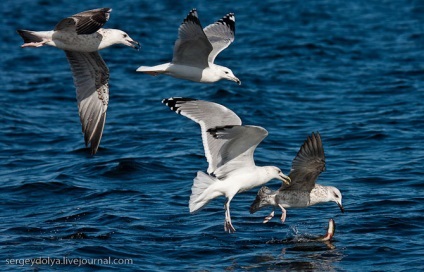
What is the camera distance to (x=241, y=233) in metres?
10.5

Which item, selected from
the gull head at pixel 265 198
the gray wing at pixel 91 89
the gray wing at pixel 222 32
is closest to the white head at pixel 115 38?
the gray wing at pixel 91 89

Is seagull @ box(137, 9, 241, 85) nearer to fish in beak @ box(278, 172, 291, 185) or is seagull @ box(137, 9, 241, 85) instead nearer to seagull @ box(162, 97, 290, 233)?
seagull @ box(162, 97, 290, 233)

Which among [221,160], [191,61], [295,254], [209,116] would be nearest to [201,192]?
[221,160]

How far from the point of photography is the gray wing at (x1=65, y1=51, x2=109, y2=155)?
38.6ft

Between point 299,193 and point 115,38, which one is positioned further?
point 115,38

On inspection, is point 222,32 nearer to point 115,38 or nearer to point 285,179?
point 115,38

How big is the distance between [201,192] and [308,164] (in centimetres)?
129

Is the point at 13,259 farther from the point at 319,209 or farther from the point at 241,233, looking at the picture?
the point at 319,209

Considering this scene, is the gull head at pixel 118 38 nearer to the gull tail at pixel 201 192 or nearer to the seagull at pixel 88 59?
the seagull at pixel 88 59

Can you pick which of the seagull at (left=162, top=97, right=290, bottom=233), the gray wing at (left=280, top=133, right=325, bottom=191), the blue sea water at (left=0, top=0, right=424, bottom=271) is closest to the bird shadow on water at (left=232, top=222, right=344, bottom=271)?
the blue sea water at (left=0, top=0, right=424, bottom=271)

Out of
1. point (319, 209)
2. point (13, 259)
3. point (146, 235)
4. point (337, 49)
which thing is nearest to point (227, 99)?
point (337, 49)

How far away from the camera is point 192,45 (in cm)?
1035

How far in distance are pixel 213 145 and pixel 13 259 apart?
2.36 meters

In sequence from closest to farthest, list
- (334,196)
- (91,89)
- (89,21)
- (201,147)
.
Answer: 1. (89,21)
2. (334,196)
3. (91,89)
4. (201,147)
